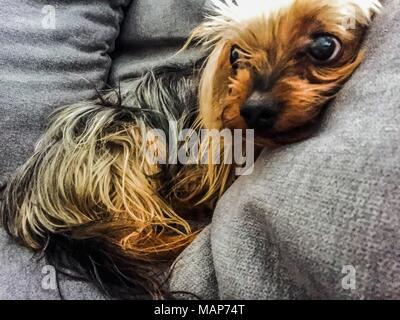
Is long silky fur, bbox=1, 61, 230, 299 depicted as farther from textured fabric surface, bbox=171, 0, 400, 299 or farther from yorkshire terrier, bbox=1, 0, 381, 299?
textured fabric surface, bbox=171, 0, 400, 299

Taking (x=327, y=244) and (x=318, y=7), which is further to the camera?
(x=318, y=7)

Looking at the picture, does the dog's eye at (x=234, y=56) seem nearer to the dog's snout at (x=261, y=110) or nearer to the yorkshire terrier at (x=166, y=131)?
the yorkshire terrier at (x=166, y=131)

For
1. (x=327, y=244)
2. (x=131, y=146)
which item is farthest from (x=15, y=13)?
(x=327, y=244)

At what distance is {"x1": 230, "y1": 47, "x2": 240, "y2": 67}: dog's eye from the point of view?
3.97 feet

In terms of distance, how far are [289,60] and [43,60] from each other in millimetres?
777

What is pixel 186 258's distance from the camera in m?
1.12

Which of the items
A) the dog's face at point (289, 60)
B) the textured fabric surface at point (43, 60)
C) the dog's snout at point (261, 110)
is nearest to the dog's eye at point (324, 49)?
the dog's face at point (289, 60)

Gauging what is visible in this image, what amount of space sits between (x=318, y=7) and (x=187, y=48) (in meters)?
0.55

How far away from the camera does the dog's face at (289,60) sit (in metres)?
1.04

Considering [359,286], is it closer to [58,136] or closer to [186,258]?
[186,258]

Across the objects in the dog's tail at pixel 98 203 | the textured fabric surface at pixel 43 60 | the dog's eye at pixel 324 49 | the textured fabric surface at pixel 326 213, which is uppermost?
the dog's eye at pixel 324 49

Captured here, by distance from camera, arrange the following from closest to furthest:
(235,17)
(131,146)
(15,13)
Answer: (235,17) < (131,146) < (15,13)

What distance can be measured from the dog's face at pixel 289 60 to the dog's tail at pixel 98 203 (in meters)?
0.29

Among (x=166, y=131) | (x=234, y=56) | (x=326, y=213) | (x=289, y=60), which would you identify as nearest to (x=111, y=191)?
(x=166, y=131)
